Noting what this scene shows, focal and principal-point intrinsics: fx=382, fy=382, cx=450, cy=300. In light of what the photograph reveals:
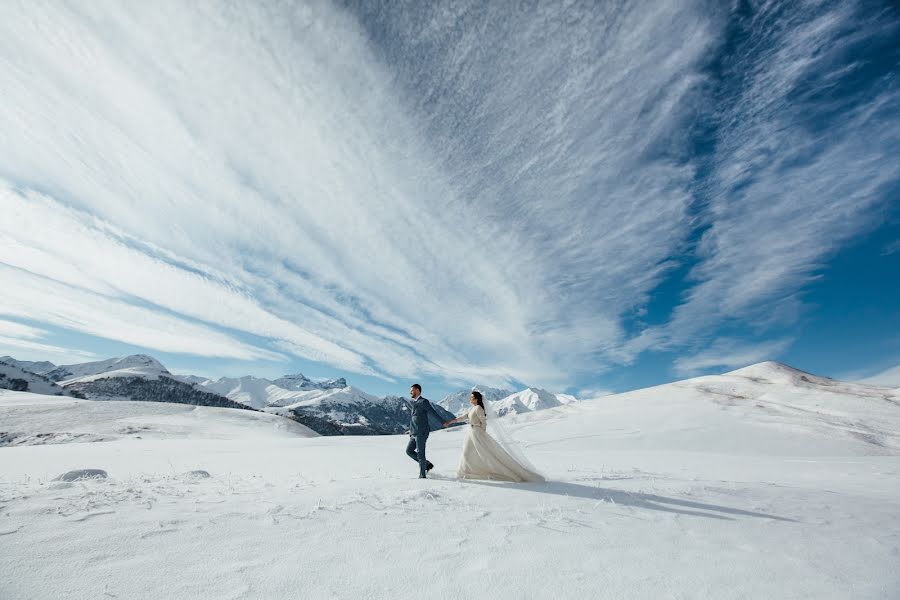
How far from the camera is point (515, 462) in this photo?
11.0 metres

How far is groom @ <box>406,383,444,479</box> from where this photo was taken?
37.2ft

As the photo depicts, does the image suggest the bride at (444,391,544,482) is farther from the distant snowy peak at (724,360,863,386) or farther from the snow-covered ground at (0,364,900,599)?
the distant snowy peak at (724,360,863,386)

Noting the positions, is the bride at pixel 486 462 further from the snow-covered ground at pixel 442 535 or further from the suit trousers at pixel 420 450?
the suit trousers at pixel 420 450

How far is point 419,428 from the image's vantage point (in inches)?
458

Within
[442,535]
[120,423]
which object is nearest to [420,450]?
[442,535]

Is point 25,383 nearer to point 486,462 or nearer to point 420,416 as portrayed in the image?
point 420,416

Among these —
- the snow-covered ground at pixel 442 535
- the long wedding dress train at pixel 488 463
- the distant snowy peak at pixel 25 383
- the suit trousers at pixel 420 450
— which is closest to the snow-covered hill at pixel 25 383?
the distant snowy peak at pixel 25 383

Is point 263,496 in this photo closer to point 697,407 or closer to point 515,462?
point 515,462

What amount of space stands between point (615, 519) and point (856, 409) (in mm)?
38742

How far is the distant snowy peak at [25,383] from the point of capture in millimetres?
145837

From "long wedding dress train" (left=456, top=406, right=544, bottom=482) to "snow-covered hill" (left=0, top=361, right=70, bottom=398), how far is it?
202639mm

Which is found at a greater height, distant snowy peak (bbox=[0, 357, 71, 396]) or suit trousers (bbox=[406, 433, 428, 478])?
suit trousers (bbox=[406, 433, 428, 478])

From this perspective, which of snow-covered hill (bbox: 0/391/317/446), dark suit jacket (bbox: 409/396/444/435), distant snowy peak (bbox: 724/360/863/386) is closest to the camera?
dark suit jacket (bbox: 409/396/444/435)

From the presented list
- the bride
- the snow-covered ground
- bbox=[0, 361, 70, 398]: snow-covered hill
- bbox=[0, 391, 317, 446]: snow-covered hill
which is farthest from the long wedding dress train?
bbox=[0, 361, 70, 398]: snow-covered hill
